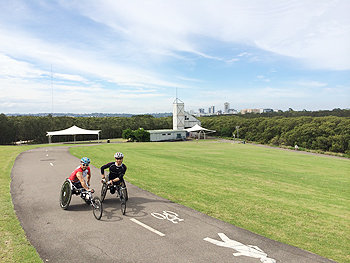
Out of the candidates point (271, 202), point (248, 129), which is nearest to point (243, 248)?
point (271, 202)

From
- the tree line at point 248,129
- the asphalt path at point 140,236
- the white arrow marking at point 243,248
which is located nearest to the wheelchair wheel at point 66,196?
the asphalt path at point 140,236

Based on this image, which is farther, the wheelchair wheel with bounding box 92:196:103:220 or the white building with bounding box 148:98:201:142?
the white building with bounding box 148:98:201:142

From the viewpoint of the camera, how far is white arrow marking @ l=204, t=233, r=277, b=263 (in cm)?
Answer: 636

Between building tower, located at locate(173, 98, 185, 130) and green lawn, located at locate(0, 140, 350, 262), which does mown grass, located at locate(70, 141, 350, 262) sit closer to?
green lawn, located at locate(0, 140, 350, 262)

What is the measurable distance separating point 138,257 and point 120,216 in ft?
9.96

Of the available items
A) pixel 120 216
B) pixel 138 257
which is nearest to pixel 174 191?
pixel 120 216

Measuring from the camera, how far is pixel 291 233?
799 centimetres

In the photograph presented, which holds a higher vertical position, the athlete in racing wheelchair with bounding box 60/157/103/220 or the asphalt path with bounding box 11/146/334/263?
the athlete in racing wheelchair with bounding box 60/157/103/220

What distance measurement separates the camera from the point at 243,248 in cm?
679

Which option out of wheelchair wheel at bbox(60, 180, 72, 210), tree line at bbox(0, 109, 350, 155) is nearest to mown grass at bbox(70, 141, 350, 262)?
wheelchair wheel at bbox(60, 180, 72, 210)

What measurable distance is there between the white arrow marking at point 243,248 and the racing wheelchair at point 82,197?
396 centimetres

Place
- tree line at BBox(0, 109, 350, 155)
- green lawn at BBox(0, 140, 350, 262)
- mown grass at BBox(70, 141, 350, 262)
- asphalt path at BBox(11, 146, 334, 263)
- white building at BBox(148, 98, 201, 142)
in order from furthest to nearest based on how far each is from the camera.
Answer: white building at BBox(148, 98, 201, 142) < tree line at BBox(0, 109, 350, 155) < mown grass at BBox(70, 141, 350, 262) < green lawn at BBox(0, 140, 350, 262) < asphalt path at BBox(11, 146, 334, 263)

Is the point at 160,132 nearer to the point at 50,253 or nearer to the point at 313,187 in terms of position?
the point at 313,187

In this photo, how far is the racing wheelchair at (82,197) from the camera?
8.67m
